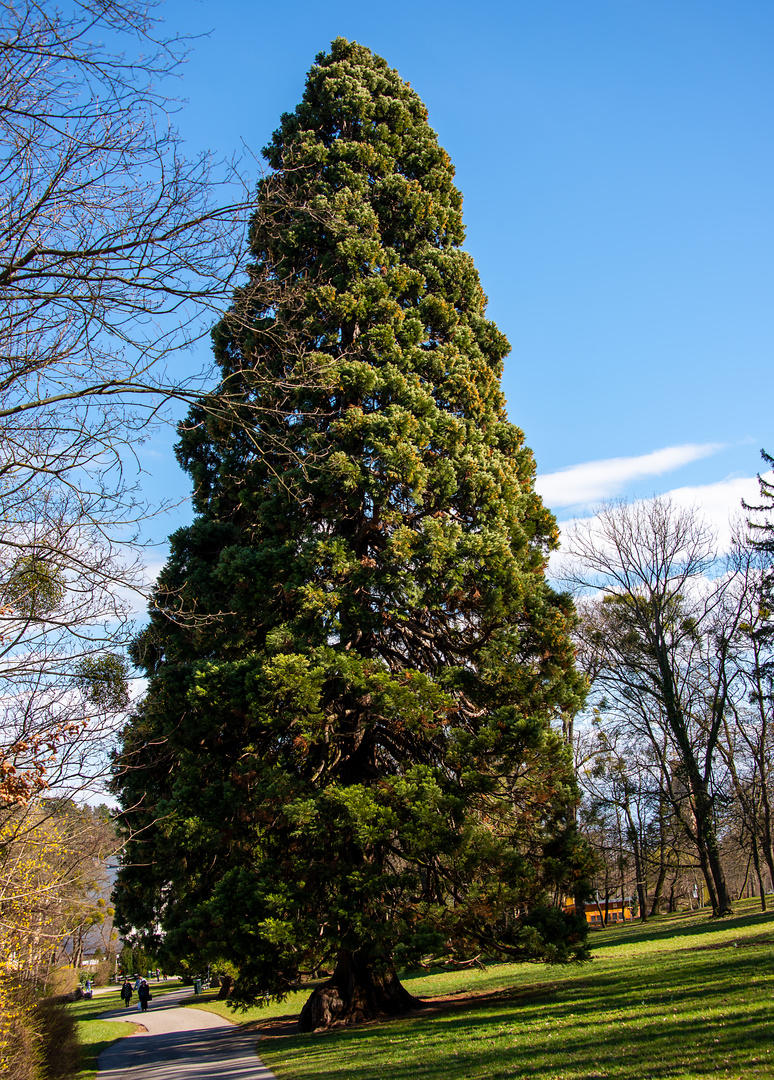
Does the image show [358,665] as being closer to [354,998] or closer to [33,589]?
[33,589]

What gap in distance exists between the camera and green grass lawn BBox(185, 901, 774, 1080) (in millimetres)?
5359

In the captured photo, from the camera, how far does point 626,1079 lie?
497 cm

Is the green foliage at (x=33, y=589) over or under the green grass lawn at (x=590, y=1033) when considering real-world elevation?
over

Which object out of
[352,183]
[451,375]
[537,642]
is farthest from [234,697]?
[352,183]

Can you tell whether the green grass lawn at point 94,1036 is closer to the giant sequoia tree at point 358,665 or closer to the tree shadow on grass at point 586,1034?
the giant sequoia tree at point 358,665

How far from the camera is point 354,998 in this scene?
1164 centimetres

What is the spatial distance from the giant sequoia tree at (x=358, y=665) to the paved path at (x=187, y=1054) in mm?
1241

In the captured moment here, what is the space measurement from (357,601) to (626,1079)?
730 centimetres

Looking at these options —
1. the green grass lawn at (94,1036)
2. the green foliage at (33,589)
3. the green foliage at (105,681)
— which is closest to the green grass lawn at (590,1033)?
the green grass lawn at (94,1036)

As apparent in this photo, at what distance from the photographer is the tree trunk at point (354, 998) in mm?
11570

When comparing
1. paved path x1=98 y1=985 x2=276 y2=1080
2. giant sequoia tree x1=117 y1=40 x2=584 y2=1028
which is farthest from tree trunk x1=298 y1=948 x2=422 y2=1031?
paved path x1=98 y1=985 x2=276 y2=1080

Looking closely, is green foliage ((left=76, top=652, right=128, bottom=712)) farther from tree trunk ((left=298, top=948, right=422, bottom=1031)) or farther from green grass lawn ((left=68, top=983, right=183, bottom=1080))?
green grass lawn ((left=68, top=983, right=183, bottom=1080))

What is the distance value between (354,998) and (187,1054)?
3483 mm

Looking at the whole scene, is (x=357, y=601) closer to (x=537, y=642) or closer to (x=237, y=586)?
(x=237, y=586)
